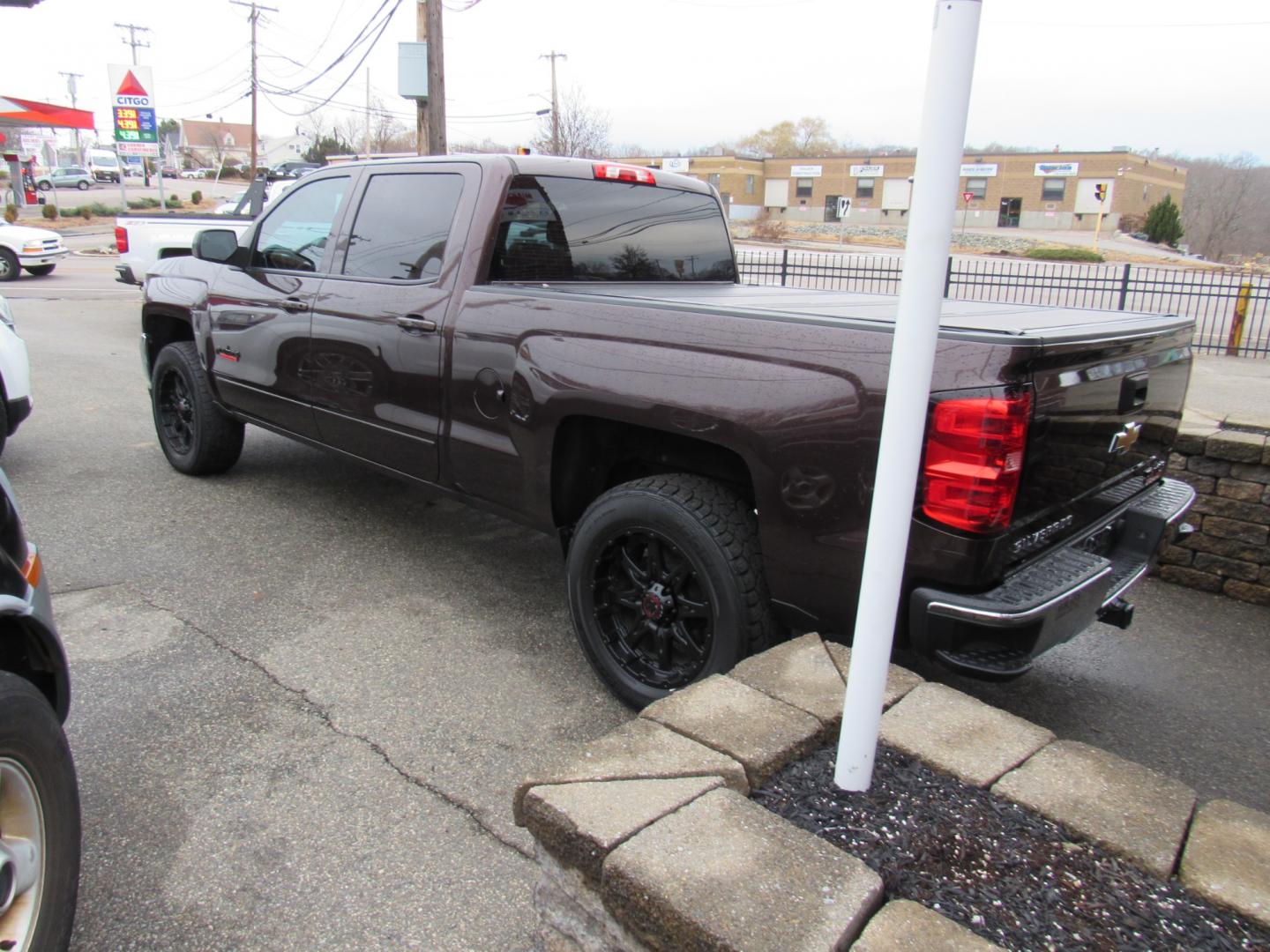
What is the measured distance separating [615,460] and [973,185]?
80.8m

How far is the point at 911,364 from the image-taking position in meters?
1.74

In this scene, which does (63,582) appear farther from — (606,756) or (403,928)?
(606,756)

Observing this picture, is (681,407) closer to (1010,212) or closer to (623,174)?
(623,174)

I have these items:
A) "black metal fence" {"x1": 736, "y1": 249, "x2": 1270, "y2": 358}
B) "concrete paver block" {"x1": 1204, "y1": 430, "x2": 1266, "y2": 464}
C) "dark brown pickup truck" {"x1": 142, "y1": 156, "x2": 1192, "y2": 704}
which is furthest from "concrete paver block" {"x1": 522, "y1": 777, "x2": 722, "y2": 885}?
"black metal fence" {"x1": 736, "y1": 249, "x2": 1270, "y2": 358}

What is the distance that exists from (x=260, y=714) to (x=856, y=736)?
Answer: 7.25 ft

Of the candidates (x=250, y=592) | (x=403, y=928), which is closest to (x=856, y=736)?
(x=403, y=928)

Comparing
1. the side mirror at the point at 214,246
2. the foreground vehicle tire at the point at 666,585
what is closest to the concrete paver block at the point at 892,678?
the foreground vehicle tire at the point at 666,585

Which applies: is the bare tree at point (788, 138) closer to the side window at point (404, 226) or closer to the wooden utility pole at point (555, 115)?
the wooden utility pole at point (555, 115)

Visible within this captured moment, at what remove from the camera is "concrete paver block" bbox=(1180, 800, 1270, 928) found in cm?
164

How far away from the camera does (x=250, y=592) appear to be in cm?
419

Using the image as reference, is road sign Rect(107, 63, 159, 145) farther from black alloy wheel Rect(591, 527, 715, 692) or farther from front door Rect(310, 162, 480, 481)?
black alloy wheel Rect(591, 527, 715, 692)

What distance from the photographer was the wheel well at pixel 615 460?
303 cm

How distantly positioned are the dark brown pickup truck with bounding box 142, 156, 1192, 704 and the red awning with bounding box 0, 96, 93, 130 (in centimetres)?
2757

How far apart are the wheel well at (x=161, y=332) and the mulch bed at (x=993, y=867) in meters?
5.44
